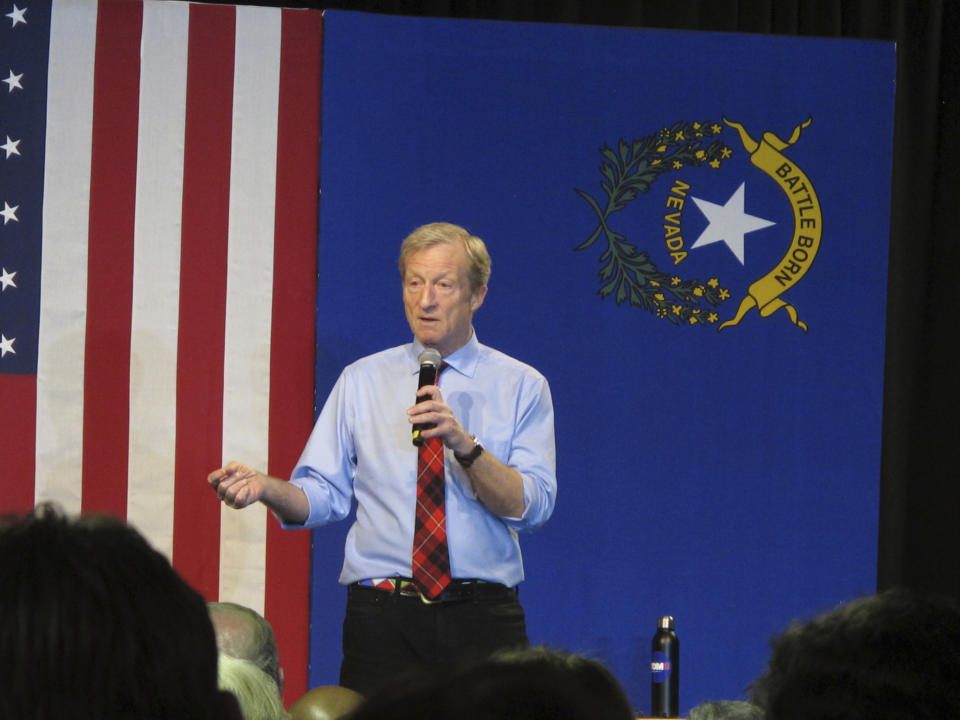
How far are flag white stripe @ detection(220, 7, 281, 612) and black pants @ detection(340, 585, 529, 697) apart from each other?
891 millimetres

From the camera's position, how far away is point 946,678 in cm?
90

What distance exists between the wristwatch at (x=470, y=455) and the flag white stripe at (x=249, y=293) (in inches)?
43.5

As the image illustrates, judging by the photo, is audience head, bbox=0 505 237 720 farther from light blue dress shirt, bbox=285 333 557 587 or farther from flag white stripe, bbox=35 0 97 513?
flag white stripe, bbox=35 0 97 513

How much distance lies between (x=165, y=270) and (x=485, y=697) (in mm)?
3216

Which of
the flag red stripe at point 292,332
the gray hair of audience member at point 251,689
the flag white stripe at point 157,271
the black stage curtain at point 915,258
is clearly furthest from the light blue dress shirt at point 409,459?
the black stage curtain at point 915,258

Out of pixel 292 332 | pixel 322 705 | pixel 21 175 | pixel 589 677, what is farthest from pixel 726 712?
pixel 21 175

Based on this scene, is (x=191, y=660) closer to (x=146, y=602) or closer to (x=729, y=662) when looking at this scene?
(x=146, y=602)

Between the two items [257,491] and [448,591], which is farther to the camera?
[448,591]

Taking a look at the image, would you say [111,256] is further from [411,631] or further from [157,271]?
[411,631]

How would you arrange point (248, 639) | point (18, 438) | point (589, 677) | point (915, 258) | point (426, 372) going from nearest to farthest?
point (589, 677) → point (248, 639) → point (426, 372) → point (18, 438) → point (915, 258)

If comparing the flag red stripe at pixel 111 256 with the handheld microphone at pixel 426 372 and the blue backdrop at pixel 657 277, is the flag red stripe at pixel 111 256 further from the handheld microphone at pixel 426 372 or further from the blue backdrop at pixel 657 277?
the handheld microphone at pixel 426 372

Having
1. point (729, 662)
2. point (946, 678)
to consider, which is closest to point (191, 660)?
point (946, 678)

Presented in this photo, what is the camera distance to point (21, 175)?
12.1 feet

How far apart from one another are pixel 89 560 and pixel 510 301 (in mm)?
3136
